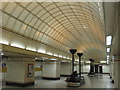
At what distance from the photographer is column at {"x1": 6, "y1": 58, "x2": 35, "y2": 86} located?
82.4 ft

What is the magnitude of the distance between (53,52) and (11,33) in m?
14.5

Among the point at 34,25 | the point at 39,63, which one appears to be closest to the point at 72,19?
the point at 34,25

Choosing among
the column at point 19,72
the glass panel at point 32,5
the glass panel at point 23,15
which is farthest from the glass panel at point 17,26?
the column at point 19,72

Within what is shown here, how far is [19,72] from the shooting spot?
25516 mm

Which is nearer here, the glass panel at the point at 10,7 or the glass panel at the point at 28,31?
the glass panel at the point at 10,7

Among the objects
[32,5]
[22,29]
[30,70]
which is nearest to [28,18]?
[22,29]

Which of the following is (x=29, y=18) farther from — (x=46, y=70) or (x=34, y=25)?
(x=46, y=70)

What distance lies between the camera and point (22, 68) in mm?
25500

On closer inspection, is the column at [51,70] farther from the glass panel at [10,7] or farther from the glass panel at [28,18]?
the glass panel at [10,7]

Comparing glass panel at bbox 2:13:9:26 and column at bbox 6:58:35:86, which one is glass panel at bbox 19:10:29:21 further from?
column at bbox 6:58:35:86

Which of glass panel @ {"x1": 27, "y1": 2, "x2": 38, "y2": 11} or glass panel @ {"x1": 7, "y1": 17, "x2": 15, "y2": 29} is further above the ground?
glass panel @ {"x1": 27, "y1": 2, "x2": 38, "y2": 11}

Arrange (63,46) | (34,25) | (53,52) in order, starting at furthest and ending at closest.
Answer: (63,46) → (53,52) → (34,25)

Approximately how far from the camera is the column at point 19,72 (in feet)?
82.4

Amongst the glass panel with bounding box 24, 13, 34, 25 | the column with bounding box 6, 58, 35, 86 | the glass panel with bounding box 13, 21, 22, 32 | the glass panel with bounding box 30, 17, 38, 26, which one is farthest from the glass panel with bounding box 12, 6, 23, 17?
the column with bounding box 6, 58, 35, 86
